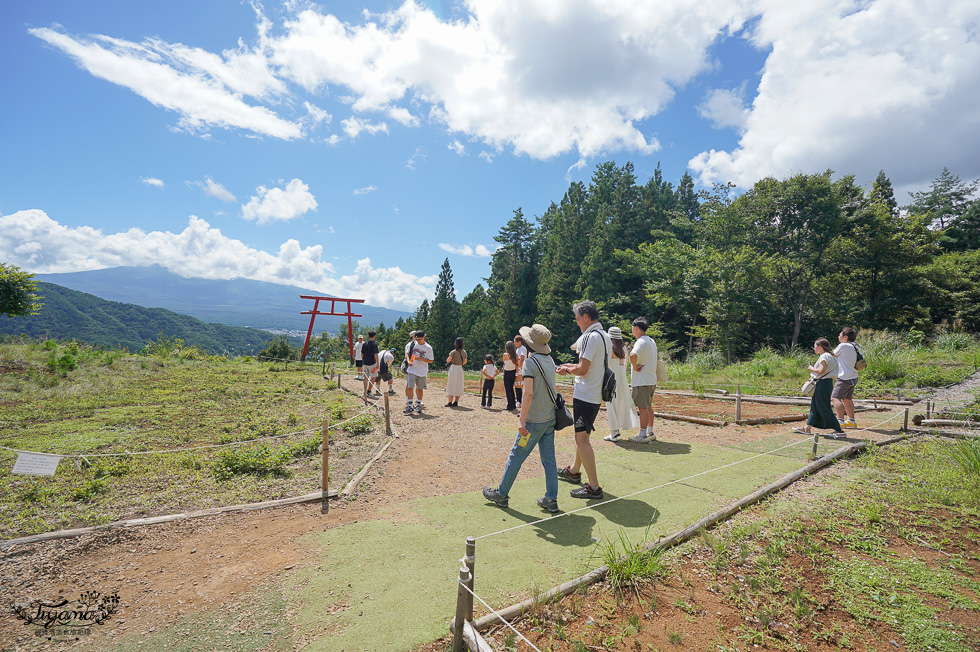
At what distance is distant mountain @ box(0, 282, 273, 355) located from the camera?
107625 mm

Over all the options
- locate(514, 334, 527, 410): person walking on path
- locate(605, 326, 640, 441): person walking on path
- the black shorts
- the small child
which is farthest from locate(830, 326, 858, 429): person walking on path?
the small child

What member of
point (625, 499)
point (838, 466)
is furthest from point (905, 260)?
point (625, 499)

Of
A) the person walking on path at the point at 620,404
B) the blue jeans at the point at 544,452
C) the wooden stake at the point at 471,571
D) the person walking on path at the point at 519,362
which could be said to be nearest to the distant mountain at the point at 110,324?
the person walking on path at the point at 519,362

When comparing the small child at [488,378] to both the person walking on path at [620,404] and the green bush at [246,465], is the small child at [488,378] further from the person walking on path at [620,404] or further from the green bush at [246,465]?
the green bush at [246,465]

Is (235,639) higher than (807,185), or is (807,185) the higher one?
(807,185)

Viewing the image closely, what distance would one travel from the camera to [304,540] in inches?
152

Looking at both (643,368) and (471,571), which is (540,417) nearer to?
(471,571)

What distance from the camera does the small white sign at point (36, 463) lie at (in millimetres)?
3994

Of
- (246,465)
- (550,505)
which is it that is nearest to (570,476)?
(550,505)

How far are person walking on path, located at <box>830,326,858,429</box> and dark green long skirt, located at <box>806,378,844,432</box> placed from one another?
0.36 metres

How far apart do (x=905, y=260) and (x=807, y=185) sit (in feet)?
21.5

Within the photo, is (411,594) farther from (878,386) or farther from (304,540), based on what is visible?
(878,386)

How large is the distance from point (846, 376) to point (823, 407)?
87 centimetres

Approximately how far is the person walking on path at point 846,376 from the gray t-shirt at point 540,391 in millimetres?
6012
